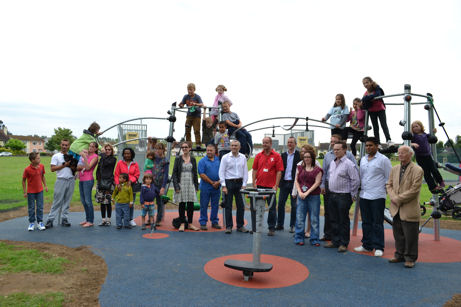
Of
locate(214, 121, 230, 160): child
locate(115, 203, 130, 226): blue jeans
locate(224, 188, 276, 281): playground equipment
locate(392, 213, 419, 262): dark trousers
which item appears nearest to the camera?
locate(224, 188, 276, 281): playground equipment

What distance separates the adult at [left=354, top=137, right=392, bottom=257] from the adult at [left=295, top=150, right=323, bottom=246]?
77 cm

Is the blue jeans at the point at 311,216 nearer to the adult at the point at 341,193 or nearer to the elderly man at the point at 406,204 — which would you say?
the adult at the point at 341,193

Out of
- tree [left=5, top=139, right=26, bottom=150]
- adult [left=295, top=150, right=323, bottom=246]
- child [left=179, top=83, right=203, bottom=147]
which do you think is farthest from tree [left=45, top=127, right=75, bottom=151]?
adult [left=295, top=150, right=323, bottom=246]

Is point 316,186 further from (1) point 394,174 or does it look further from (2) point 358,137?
(2) point 358,137

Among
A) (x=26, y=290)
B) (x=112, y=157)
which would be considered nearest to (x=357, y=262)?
(x=26, y=290)

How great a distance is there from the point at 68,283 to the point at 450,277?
514 cm

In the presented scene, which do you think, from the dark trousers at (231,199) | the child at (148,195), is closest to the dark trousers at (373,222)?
the dark trousers at (231,199)

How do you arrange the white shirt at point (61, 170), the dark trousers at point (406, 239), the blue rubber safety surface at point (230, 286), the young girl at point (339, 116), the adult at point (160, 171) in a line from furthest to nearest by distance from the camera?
1. the adult at point (160, 171)
2. the young girl at point (339, 116)
3. the white shirt at point (61, 170)
4. the dark trousers at point (406, 239)
5. the blue rubber safety surface at point (230, 286)

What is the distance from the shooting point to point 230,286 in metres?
4.03

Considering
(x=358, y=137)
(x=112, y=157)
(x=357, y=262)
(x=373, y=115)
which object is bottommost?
(x=357, y=262)

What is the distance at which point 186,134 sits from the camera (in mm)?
9039

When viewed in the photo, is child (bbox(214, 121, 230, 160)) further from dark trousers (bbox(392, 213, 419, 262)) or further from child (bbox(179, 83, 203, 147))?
dark trousers (bbox(392, 213, 419, 262))

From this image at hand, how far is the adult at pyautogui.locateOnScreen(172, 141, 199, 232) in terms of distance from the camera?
23.6 feet

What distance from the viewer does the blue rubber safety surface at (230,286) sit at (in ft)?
12.0
